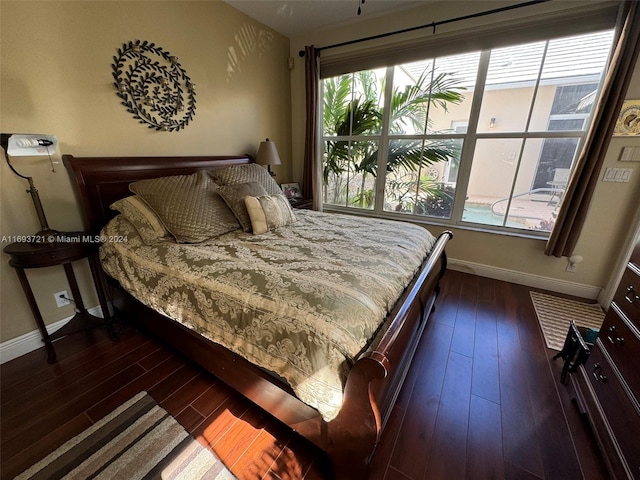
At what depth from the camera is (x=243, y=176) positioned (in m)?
2.26

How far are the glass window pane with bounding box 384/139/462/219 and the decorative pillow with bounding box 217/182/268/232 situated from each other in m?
1.81

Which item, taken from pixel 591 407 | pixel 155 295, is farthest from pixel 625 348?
pixel 155 295

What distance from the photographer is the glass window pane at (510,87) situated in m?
2.32

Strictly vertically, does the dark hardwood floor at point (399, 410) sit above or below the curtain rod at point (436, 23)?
below

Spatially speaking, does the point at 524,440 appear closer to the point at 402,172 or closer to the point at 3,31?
the point at 402,172

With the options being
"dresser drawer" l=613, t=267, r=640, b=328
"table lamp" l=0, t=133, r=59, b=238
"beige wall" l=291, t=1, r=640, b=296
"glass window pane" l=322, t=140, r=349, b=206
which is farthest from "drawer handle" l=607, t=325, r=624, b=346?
"table lamp" l=0, t=133, r=59, b=238

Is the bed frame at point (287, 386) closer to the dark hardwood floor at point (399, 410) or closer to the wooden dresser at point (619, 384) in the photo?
the dark hardwood floor at point (399, 410)

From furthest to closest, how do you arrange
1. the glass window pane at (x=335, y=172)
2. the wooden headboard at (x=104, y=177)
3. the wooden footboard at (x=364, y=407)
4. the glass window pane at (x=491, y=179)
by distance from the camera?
the glass window pane at (x=335, y=172)
the glass window pane at (x=491, y=179)
the wooden headboard at (x=104, y=177)
the wooden footboard at (x=364, y=407)

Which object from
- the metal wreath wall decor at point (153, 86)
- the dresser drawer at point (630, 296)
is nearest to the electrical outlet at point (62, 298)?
the metal wreath wall decor at point (153, 86)

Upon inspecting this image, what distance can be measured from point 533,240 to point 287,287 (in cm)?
266

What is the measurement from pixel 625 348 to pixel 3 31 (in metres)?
3.41

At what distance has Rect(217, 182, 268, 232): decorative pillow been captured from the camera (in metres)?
1.96

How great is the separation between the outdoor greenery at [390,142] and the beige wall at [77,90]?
1409 millimetres

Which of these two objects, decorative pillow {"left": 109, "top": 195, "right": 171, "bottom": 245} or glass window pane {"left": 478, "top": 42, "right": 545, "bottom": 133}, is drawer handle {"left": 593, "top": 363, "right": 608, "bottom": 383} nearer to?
glass window pane {"left": 478, "top": 42, "right": 545, "bottom": 133}
